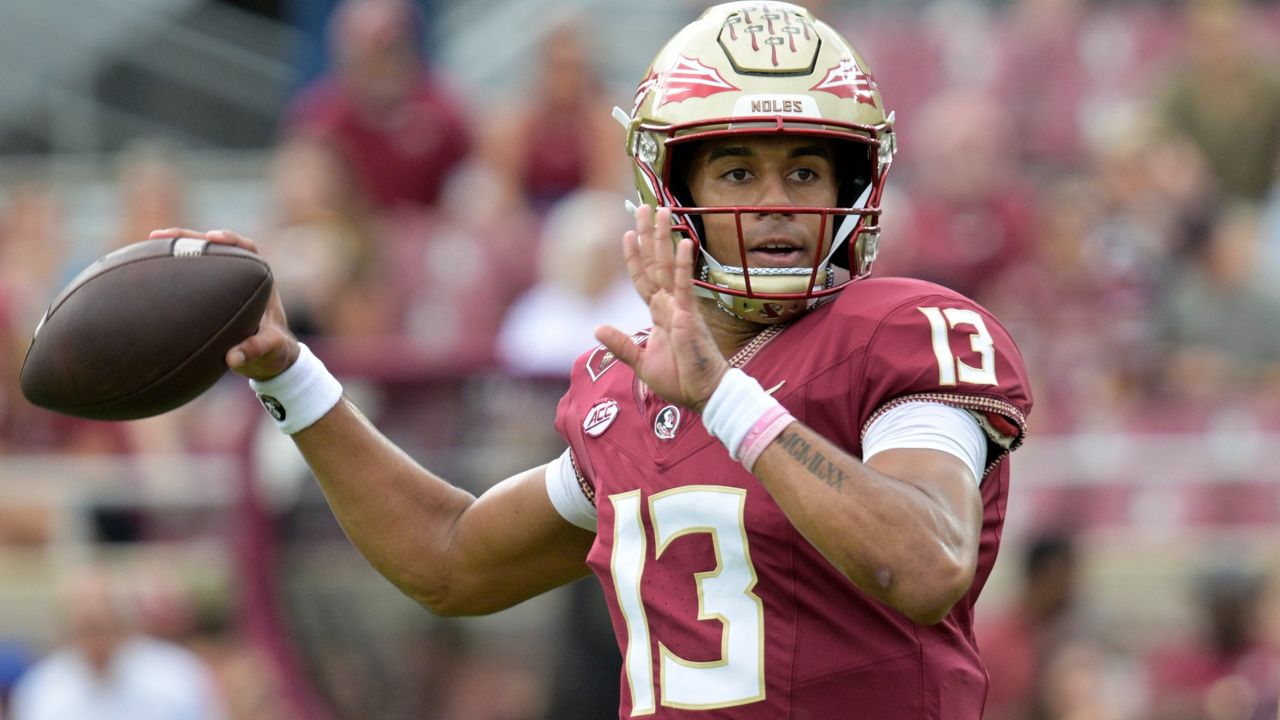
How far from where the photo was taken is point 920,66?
948 cm

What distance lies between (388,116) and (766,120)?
5482 millimetres

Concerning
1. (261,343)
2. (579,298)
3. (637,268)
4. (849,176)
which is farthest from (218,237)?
(579,298)

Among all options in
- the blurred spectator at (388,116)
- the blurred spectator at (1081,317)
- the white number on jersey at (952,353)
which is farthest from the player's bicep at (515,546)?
the blurred spectator at (388,116)

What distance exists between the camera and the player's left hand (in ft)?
8.94

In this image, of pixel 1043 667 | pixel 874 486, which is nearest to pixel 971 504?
pixel 874 486

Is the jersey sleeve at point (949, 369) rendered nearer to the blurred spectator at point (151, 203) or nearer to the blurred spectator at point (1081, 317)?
the blurred spectator at point (1081, 317)

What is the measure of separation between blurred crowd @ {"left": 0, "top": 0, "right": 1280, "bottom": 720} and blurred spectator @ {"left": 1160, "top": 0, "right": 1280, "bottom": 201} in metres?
0.01

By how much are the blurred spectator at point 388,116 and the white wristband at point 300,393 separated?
4.88 m

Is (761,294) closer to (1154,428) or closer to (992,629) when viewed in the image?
(992,629)

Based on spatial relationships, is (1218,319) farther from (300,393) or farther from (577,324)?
(300,393)

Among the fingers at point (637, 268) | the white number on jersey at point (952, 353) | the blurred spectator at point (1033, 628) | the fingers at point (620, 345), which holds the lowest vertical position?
the blurred spectator at point (1033, 628)

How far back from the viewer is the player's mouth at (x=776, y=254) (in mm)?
2998

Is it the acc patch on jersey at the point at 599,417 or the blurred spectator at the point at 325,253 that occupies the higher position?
the acc patch on jersey at the point at 599,417

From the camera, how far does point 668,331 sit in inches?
108
